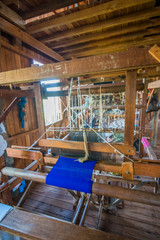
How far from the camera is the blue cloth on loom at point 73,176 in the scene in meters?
0.97

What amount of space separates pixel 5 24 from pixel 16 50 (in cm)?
59

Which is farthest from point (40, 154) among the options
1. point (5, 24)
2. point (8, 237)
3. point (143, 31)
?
point (143, 31)

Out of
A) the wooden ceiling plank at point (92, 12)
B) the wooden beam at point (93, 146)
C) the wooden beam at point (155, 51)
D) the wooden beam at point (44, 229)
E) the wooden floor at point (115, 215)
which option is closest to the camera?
the wooden beam at point (155, 51)

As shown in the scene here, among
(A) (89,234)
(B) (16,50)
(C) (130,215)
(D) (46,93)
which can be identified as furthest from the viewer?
(B) (16,50)

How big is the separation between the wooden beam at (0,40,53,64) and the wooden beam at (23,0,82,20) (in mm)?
632

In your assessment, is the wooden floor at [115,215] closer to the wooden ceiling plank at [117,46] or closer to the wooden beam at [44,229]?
the wooden beam at [44,229]

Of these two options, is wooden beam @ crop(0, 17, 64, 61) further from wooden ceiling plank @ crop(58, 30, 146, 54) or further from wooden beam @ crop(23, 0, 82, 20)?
wooden ceiling plank @ crop(58, 30, 146, 54)

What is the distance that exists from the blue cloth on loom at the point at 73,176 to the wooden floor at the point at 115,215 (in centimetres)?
167

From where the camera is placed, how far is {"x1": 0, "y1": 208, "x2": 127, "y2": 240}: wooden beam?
764mm

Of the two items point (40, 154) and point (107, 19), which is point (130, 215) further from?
point (107, 19)

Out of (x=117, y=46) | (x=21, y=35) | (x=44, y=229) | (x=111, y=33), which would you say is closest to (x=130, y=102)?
(x=44, y=229)

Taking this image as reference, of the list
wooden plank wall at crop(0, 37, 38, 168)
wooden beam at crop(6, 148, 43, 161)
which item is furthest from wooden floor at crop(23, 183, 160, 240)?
wooden beam at crop(6, 148, 43, 161)

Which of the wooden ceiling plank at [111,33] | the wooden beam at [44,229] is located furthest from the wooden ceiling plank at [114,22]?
the wooden beam at [44,229]

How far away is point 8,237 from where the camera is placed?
96 centimetres
